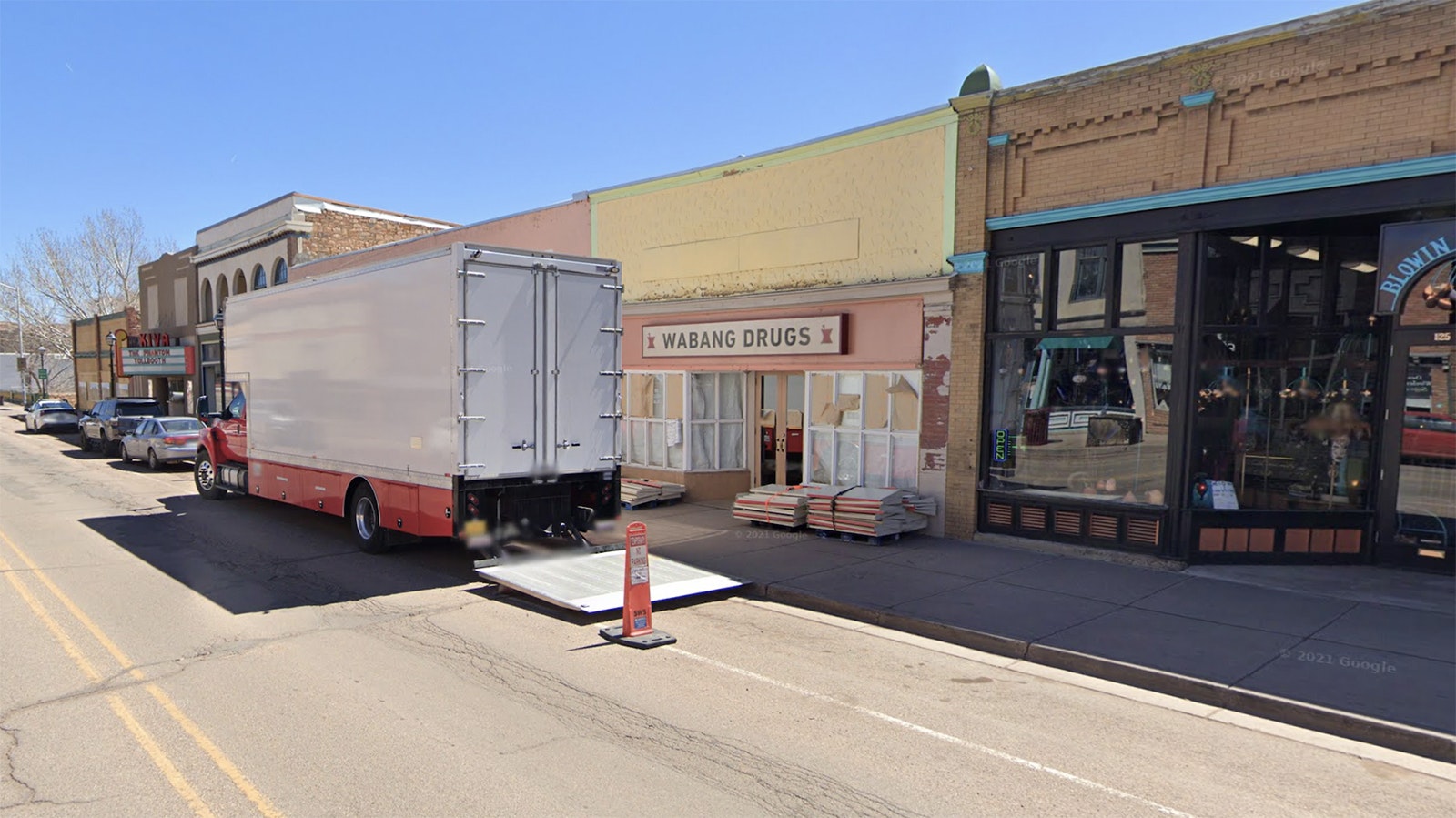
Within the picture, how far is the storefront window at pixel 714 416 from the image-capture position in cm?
1558

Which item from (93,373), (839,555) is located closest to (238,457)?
(839,555)

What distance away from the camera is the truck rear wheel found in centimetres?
1072

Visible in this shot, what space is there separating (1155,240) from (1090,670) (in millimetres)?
5840

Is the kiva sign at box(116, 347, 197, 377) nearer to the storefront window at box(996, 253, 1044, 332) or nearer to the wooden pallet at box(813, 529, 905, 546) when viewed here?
the wooden pallet at box(813, 529, 905, 546)

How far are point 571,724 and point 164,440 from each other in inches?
815

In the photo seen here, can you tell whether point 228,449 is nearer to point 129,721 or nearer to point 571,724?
point 129,721

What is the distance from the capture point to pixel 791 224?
1378 cm

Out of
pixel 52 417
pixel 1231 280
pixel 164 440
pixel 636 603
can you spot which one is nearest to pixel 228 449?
pixel 164 440

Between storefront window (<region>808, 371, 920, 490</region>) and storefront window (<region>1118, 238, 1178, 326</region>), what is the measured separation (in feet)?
9.72

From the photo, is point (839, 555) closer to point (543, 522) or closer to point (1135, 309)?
point (543, 522)

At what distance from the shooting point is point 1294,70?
904 centimetres

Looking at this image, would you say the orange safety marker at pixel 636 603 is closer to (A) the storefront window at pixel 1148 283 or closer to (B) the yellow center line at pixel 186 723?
(B) the yellow center line at pixel 186 723

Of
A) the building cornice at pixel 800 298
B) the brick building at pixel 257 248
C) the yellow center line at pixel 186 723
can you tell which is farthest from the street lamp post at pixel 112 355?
the yellow center line at pixel 186 723

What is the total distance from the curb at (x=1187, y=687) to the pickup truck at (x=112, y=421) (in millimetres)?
24227
